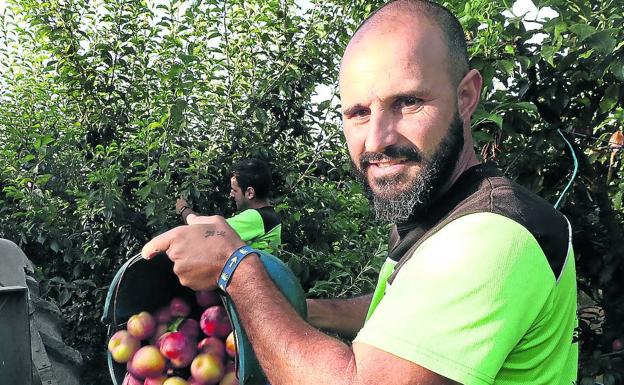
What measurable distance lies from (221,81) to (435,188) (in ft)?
11.2

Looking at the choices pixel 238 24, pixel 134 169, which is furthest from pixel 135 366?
pixel 238 24

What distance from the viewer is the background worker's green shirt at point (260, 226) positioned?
4098 millimetres

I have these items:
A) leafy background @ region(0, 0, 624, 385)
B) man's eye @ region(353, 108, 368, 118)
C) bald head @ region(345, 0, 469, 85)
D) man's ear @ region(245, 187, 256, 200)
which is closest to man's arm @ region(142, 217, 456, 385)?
man's eye @ region(353, 108, 368, 118)

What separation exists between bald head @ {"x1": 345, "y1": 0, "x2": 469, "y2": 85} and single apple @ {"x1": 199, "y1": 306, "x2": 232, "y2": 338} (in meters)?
0.59

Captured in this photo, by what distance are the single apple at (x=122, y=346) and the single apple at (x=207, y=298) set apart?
15 centimetres

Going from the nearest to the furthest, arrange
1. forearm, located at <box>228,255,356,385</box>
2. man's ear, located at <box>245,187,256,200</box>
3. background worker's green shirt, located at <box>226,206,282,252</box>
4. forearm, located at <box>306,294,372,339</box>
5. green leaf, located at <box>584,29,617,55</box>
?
forearm, located at <box>228,255,356,385</box> → forearm, located at <box>306,294,372,339</box> → green leaf, located at <box>584,29,617,55</box> → background worker's green shirt, located at <box>226,206,282,252</box> → man's ear, located at <box>245,187,256,200</box>

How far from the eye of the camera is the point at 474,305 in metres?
1.02

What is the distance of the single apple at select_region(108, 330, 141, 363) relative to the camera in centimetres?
137

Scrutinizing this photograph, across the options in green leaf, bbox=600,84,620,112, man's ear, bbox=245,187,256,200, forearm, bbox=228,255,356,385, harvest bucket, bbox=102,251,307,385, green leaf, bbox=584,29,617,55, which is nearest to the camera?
forearm, bbox=228,255,356,385

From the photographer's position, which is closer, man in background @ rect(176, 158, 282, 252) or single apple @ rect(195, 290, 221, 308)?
single apple @ rect(195, 290, 221, 308)

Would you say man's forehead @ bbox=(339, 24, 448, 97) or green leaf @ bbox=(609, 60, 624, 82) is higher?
man's forehead @ bbox=(339, 24, 448, 97)

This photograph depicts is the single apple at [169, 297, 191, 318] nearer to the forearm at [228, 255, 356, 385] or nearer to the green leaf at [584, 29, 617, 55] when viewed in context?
the forearm at [228, 255, 356, 385]

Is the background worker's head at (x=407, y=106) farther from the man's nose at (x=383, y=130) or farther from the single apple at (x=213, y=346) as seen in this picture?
the single apple at (x=213, y=346)

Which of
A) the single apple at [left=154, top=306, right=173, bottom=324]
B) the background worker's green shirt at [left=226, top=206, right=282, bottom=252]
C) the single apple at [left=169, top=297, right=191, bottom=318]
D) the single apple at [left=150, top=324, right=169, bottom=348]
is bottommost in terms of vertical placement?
the background worker's green shirt at [left=226, top=206, right=282, bottom=252]
